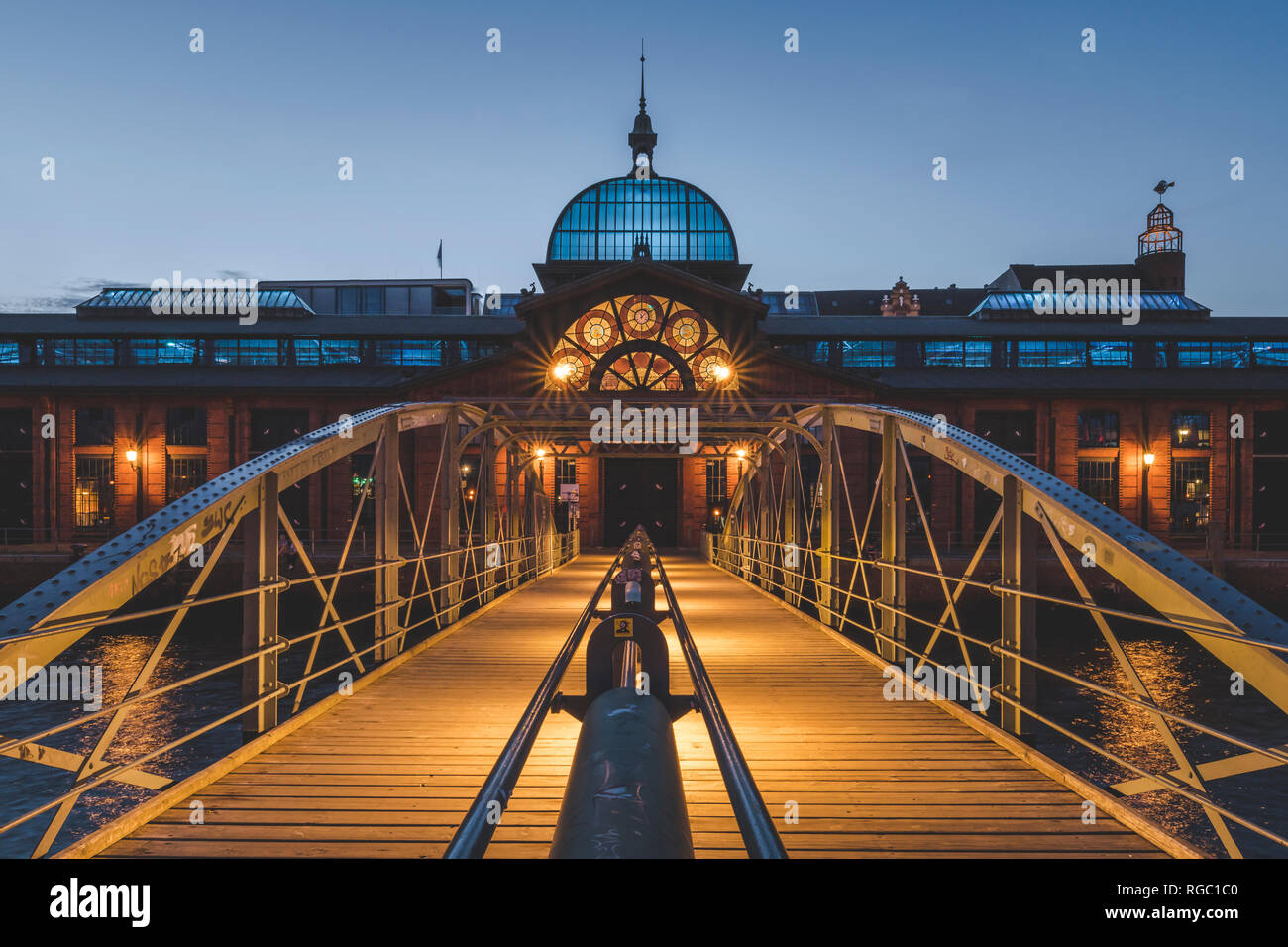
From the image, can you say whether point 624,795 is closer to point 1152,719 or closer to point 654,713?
point 654,713

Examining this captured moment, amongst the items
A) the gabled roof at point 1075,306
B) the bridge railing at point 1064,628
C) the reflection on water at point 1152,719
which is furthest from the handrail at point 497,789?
the gabled roof at point 1075,306

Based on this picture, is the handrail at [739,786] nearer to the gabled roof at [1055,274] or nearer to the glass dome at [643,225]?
the glass dome at [643,225]

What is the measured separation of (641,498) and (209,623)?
1763 cm

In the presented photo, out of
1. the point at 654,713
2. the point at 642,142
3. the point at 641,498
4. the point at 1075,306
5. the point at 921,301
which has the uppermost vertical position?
the point at 642,142

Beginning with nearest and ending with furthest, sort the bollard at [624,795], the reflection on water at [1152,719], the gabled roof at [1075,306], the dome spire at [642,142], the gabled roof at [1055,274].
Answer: the bollard at [624,795], the reflection on water at [1152,719], the gabled roof at [1075,306], the dome spire at [642,142], the gabled roof at [1055,274]

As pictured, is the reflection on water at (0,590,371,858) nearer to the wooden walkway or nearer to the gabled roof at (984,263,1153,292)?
the wooden walkway

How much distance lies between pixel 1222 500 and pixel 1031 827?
118 feet

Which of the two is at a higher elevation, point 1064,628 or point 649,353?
point 649,353

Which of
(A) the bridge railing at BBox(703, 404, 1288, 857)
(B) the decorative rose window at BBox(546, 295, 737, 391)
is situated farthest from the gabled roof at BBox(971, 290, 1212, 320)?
(B) the decorative rose window at BBox(546, 295, 737, 391)

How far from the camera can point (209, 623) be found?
25828 millimetres

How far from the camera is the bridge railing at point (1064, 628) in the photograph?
4.53m

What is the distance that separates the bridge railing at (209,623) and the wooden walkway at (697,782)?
482 mm

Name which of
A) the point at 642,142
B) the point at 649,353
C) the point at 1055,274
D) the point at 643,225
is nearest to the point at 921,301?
the point at 1055,274

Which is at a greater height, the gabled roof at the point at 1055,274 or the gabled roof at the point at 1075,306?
the gabled roof at the point at 1055,274
